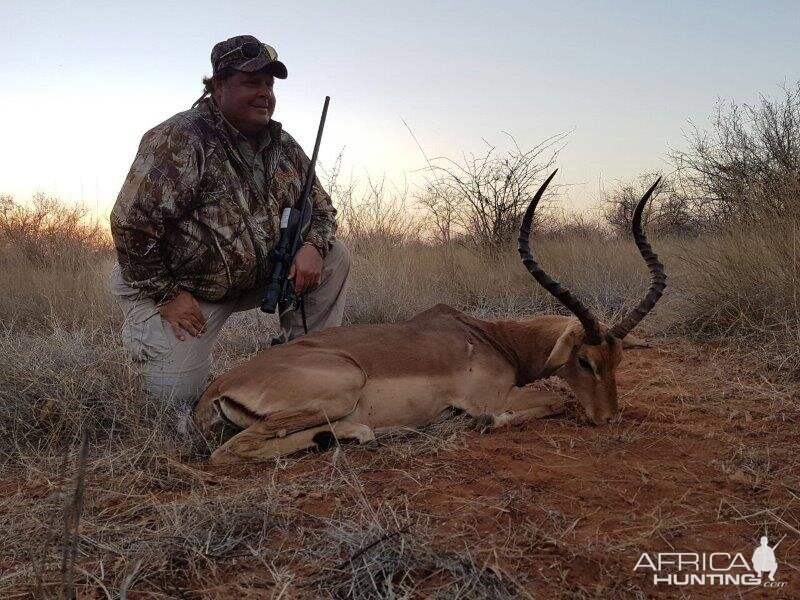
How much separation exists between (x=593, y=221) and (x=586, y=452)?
10.3 meters

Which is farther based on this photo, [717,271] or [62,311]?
[62,311]

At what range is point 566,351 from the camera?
410cm

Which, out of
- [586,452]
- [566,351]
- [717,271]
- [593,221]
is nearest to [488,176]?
[593,221]

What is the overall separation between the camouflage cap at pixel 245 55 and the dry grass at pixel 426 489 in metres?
2.10

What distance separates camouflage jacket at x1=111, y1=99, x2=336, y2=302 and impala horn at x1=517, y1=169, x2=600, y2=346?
1.78 meters

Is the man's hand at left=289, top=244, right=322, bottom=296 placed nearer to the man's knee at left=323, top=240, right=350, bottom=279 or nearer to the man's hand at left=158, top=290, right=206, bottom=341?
the man's knee at left=323, top=240, right=350, bottom=279

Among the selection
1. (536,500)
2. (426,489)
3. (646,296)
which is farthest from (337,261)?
(536,500)

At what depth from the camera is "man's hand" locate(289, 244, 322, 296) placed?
15.0ft

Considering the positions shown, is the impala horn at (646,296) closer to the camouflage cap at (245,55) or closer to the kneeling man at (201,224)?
the kneeling man at (201,224)

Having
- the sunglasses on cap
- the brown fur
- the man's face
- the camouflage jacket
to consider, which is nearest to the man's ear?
the brown fur

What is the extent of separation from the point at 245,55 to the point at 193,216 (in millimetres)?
1152

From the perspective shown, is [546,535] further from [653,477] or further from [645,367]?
[645,367]

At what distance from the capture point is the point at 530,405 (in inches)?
163

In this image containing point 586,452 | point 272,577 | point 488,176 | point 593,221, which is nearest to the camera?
point 272,577
